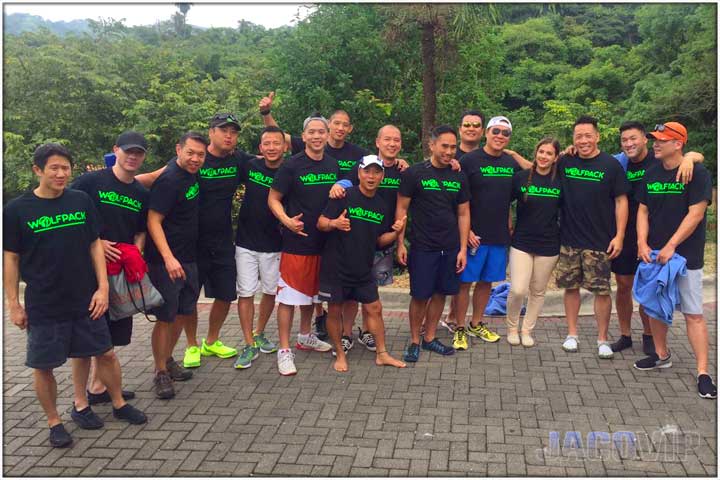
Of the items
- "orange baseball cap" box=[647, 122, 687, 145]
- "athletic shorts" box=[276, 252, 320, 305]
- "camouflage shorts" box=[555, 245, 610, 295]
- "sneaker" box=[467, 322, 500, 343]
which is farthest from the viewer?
"sneaker" box=[467, 322, 500, 343]

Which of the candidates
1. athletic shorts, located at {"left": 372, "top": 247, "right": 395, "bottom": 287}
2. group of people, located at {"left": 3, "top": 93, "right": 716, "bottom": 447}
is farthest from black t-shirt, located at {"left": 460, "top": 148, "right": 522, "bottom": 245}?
athletic shorts, located at {"left": 372, "top": 247, "right": 395, "bottom": 287}

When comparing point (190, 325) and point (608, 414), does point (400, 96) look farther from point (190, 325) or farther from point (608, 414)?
point (608, 414)

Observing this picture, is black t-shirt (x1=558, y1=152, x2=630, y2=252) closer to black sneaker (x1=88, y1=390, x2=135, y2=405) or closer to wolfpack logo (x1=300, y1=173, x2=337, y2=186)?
wolfpack logo (x1=300, y1=173, x2=337, y2=186)

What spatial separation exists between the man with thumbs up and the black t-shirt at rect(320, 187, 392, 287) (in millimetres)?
181

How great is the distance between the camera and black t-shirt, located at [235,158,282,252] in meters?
5.34

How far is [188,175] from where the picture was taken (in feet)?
15.6

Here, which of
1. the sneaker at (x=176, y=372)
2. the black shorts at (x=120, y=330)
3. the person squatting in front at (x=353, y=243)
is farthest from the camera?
the sneaker at (x=176, y=372)

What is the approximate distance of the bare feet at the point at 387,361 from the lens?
5.33 meters

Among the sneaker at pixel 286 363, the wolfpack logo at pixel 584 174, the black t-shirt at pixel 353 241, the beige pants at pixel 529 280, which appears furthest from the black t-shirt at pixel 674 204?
the sneaker at pixel 286 363

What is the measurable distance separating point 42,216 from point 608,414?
13.9ft

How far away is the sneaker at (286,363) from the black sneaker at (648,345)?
330 cm

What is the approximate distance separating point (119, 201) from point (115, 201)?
0.03 m

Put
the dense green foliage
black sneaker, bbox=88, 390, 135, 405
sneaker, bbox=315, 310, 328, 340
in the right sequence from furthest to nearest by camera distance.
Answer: the dense green foliage, sneaker, bbox=315, 310, 328, 340, black sneaker, bbox=88, 390, 135, 405

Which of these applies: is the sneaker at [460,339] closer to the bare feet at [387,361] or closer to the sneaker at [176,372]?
the bare feet at [387,361]
